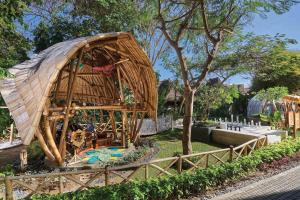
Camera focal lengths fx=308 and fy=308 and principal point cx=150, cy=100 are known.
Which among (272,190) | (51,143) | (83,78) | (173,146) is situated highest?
(83,78)

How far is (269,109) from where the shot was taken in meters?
33.6

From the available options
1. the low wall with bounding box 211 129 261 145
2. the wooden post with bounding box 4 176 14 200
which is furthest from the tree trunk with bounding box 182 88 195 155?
the wooden post with bounding box 4 176 14 200

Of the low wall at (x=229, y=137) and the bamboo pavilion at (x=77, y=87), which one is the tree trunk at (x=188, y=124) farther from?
the low wall at (x=229, y=137)

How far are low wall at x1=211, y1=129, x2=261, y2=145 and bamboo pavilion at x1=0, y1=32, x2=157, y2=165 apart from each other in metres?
4.78

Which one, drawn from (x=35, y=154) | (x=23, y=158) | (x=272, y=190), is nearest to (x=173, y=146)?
(x=35, y=154)

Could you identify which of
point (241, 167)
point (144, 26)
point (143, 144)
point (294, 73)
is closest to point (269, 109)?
point (294, 73)

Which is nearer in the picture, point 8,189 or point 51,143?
point 8,189

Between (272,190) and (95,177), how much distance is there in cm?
595

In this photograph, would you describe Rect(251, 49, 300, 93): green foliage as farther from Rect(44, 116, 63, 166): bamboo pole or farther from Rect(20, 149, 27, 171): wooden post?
Rect(20, 149, 27, 171): wooden post

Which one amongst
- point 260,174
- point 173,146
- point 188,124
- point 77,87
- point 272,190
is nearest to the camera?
point 272,190

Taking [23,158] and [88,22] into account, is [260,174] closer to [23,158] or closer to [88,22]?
[23,158]

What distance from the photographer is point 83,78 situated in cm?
2109

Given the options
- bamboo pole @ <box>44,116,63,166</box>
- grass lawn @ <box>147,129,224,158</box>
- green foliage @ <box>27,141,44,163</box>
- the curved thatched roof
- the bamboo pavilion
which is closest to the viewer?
the curved thatched roof

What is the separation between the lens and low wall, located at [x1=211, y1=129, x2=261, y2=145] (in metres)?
18.3
